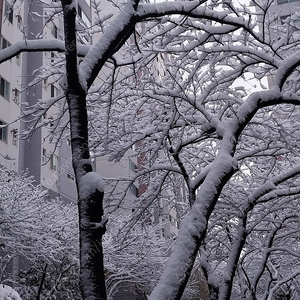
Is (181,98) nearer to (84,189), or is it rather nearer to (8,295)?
(84,189)

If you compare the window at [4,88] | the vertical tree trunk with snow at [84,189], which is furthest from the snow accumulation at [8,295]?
the window at [4,88]

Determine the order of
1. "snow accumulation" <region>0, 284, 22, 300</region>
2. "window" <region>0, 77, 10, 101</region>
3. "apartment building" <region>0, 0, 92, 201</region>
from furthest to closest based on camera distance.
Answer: "window" <region>0, 77, 10, 101</region> → "apartment building" <region>0, 0, 92, 201</region> → "snow accumulation" <region>0, 284, 22, 300</region>

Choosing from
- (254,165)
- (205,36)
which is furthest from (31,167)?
(205,36)

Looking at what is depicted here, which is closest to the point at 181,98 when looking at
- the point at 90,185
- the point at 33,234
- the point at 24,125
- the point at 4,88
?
the point at 90,185

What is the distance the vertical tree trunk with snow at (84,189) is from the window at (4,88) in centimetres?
1821

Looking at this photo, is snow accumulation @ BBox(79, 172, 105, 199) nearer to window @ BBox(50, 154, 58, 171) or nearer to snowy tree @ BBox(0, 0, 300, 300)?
snowy tree @ BBox(0, 0, 300, 300)

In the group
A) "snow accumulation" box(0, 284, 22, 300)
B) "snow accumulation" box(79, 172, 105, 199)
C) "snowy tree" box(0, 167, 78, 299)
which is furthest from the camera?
"snowy tree" box(0, 167, 78, 299)

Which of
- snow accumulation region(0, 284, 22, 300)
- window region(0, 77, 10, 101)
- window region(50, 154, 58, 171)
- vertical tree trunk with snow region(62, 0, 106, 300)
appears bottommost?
snow accumulation region(0, 284, 22, 300)

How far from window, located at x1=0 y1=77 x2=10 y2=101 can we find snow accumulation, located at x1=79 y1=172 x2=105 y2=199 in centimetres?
1865

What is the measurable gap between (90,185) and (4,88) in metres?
19.2

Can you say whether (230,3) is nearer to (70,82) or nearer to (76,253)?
(70,82)

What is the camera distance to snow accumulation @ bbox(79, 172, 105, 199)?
426 centimetres

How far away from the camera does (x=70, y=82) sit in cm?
462

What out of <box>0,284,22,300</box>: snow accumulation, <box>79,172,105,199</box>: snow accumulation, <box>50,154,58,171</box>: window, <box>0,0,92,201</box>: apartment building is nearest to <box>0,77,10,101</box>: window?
<box>0,0,92,201</box>: apartment building
